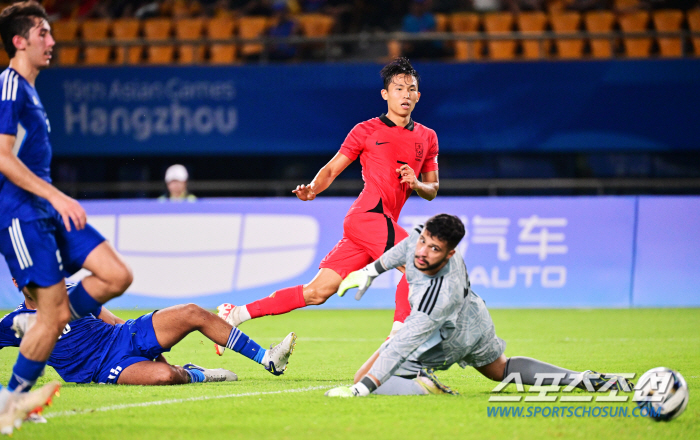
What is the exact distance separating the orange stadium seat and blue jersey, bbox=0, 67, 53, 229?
1205 centimetres

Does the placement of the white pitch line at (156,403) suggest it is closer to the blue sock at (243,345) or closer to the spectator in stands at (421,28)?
the blue sock at (243,345)

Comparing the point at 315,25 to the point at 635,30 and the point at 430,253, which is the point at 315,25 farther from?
the point at 430,253

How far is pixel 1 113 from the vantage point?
429cm

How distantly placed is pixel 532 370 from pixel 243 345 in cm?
200

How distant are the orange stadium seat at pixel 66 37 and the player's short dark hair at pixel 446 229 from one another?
12828mm

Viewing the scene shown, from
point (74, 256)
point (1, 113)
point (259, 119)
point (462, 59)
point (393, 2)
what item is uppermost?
point (393, 2)

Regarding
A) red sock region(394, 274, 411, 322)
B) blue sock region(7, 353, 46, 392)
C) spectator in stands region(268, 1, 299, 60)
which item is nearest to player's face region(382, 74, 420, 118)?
red sock region(394, 274, 411, 322)

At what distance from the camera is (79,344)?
18.6 ft

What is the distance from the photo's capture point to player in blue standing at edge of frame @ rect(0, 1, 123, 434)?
4297 mm

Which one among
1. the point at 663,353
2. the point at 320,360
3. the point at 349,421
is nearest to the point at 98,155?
the point at 320,360

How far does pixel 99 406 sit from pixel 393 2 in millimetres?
13714

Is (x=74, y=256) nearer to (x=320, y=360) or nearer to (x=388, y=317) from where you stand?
(x=320, y=360)

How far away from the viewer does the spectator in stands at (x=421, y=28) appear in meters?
15.6

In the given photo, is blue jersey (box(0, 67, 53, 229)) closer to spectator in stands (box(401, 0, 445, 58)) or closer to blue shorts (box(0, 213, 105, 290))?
blue shorts (box(0, 213, 105, 290))
